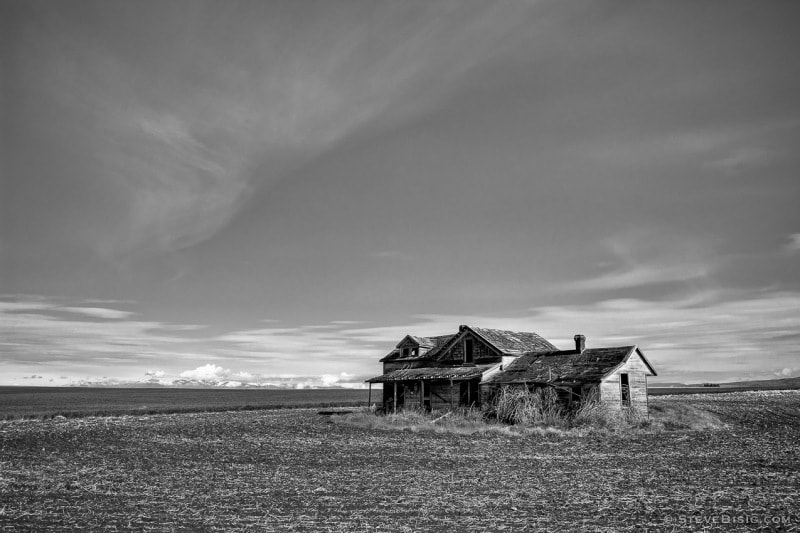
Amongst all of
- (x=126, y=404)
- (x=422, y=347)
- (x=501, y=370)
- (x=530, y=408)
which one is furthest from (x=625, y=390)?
(x=126, y=404)

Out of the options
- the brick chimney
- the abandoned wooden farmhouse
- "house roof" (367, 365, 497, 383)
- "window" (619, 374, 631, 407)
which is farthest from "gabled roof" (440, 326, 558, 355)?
"window" (619, 374, 631, 407)

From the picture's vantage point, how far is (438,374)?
3822 cm

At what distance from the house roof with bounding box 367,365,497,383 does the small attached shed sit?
1.02m

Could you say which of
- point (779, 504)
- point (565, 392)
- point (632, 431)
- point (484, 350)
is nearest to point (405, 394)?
point (484, 350)

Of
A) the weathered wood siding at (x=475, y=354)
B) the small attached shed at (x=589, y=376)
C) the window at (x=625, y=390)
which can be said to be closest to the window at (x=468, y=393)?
the small attached shed at (x=589, y=376)

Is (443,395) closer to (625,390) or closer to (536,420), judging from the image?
(536,420)

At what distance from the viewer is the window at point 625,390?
3388 centimetres

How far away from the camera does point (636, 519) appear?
423 inches

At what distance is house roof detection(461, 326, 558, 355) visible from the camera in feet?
130

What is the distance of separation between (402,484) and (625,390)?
23.7 m

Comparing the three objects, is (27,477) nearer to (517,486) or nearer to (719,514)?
(517,486)

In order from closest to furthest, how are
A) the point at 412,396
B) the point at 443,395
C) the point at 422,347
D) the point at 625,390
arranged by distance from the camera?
the point at 625,390
the point at 443,395
the point at 412,396
the point at 422,347

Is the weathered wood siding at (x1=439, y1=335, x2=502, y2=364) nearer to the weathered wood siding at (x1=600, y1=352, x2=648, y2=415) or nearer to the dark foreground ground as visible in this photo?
the weathered wood siding at (x1=600, y1=352, x2=648, y2=415)

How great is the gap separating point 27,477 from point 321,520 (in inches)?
393
